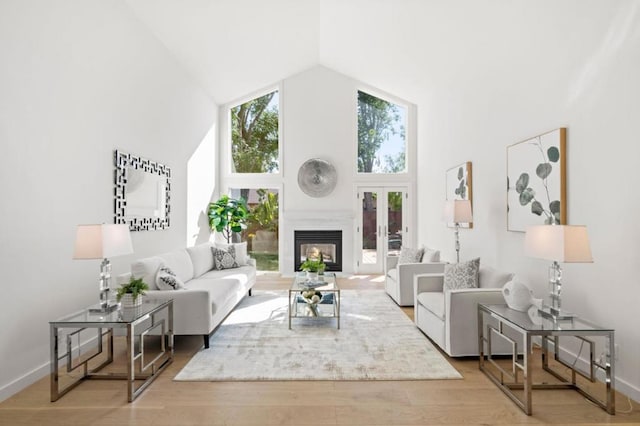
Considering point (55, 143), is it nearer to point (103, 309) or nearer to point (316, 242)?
point (103, 309)

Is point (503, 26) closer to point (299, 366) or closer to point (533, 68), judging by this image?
Answer: point (533, 68)

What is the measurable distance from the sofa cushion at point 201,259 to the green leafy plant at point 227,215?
1.54 meters

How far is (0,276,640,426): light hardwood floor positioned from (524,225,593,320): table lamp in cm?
65

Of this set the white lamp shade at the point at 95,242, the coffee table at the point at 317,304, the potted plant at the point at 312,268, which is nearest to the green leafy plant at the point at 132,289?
the white lamp shade at the point at 95,242

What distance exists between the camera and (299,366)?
119 inches

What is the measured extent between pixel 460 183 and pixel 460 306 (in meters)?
2.59

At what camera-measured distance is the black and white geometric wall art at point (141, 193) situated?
156 inches

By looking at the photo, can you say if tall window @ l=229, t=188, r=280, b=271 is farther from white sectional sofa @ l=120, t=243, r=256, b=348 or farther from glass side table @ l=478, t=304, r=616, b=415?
glass side table @ l=478, t=304, r=616, b=415

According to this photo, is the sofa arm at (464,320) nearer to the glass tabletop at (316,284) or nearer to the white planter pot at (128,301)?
the glass tabletop at (316,284)

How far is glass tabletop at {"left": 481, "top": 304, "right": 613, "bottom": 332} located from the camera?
2367mm

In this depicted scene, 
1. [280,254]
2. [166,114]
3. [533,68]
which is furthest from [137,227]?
[533,68]

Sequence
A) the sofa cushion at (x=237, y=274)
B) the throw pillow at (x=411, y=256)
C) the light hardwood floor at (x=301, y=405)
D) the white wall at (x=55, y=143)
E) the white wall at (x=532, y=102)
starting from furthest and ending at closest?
the throw pillow at (x=411, y=256) < the sofa cushion at (x=237, y=274) < the white wall at (x=55, y=143) < the white wall at (x=532, y=102) < the light hardwood floor at (x=301, y=405)

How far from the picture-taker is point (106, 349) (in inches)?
136

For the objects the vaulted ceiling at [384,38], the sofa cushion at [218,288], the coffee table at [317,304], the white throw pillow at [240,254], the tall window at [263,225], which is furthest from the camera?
the tall window at [263,225]
